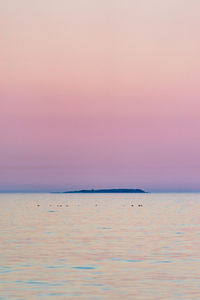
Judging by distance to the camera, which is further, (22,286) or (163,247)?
(163,247)

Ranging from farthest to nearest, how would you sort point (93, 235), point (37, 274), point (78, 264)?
point (93, 235) → point (78, 264) → point (37, 274)

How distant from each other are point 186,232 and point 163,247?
17.9 metres

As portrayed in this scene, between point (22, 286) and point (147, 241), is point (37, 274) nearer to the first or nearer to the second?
point (22, 286)

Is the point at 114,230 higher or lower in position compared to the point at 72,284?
higher

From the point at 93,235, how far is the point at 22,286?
33.1 m

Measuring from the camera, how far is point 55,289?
114 feet

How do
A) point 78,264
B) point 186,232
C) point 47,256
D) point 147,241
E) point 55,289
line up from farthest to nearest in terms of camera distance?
point 186,232 → point 147,241 → point 47,256 → point 78,264 → point 55,289

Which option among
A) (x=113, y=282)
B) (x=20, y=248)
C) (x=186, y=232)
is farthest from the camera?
(x=186, y=232)

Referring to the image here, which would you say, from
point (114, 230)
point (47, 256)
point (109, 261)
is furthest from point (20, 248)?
point (114, 230)

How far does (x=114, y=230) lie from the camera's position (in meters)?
76.8

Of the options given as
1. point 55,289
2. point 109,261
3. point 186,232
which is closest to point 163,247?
point 109,261

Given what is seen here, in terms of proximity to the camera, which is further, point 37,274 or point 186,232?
point 186,232

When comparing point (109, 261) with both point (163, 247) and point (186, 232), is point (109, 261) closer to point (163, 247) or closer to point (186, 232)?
point (163, 247)

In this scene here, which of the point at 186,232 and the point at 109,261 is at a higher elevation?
the point at 186,232
